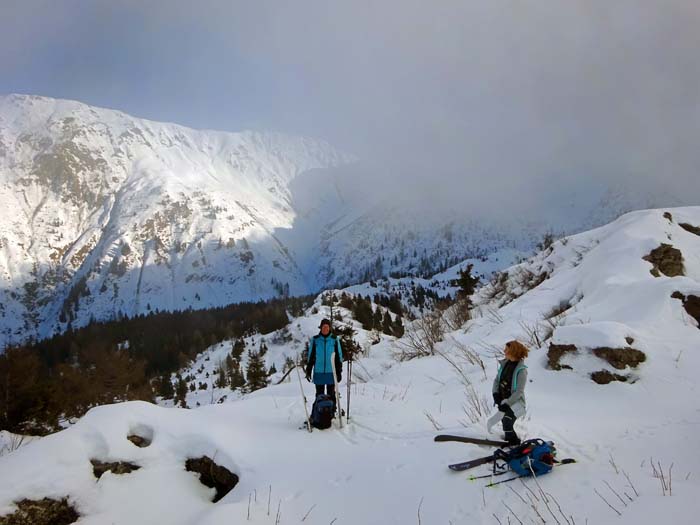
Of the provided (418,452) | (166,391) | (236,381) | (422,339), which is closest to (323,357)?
(418,452)

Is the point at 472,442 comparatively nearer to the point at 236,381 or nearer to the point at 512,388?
the point at 512,388

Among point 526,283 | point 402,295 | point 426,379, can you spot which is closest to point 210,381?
point 526,283

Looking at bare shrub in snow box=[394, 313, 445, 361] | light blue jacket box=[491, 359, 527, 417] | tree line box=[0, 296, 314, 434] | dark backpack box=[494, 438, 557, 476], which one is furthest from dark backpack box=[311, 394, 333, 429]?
tree line box=[0, 296, 314, 434]

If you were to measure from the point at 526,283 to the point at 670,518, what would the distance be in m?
22.7

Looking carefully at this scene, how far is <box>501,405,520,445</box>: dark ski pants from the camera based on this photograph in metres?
6.09

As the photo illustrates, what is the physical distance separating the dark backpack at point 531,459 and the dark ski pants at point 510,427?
646 millimetres

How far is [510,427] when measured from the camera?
20.2 ft

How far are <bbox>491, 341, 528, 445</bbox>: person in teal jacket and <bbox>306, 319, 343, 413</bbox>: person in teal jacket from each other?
3.79 metres

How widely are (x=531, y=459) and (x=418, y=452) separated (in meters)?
2.00

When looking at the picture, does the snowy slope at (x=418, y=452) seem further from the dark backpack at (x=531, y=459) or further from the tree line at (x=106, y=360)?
the tree line at (x=106, y=360)

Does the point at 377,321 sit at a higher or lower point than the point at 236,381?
higher

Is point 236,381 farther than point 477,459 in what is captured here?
Yes

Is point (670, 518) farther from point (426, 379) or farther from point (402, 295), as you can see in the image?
point (402, 295)

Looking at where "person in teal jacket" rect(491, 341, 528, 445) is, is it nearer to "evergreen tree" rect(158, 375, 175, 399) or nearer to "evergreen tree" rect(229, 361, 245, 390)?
"evergreen tree" rect(229, 361, 245, 390)
